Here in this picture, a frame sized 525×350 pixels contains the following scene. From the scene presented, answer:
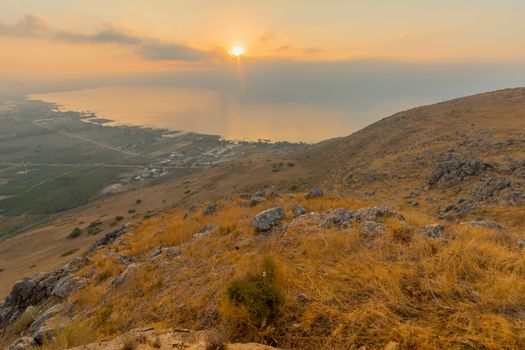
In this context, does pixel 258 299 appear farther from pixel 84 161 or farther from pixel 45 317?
pixel 84 161

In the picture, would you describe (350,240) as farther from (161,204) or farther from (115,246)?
(161,204)

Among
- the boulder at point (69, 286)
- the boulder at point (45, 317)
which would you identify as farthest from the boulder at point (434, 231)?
the boulder at point (69, 286)

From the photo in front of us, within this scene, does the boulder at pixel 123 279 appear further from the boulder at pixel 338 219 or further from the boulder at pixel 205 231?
the boulder at pixel 338 219

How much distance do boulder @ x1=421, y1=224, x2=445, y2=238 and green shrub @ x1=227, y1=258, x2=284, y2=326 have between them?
4237mm

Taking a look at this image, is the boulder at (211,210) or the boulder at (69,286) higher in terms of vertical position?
the boulder at (211,210)

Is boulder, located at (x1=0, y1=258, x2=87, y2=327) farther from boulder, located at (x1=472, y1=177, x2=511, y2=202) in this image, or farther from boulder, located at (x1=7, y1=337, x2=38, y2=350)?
boulder, located at (x1=472, y1=177, x2=511, y2=202)

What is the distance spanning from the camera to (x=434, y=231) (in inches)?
287

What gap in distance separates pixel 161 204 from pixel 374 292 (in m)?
47.1

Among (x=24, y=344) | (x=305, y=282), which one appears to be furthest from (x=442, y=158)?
(x=24, y=344)

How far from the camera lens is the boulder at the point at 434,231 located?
7.12 m

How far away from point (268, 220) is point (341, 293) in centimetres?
536

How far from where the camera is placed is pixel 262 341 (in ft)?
14.7

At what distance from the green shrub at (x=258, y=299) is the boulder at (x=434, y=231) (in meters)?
4.24

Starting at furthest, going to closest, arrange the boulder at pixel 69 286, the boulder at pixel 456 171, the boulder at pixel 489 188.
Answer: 1. the boulder at pixel 456 171
2. the boulder at pixel 489 188
3. the boulder at pixel 69 286
